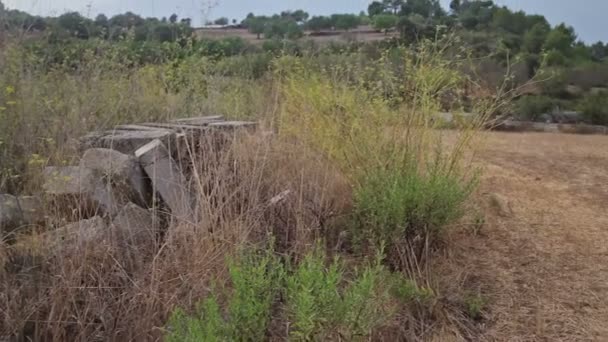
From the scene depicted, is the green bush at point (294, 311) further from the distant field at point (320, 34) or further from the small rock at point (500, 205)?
the distant field at point (320, 34)

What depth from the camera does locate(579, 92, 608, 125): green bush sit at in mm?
8453

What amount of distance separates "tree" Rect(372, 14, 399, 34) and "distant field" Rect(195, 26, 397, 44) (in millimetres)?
79

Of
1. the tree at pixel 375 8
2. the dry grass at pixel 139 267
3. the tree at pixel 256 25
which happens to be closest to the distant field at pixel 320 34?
the tree at pixel 256 25

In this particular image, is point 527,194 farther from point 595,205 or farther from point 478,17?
point 478,17

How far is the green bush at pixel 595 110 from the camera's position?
8.45 m

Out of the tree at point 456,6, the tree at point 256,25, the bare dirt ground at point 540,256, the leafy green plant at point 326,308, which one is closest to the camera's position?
the leafy green plant at point 326,308

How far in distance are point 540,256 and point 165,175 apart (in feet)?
6.59

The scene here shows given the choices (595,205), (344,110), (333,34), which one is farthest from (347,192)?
(333,34)

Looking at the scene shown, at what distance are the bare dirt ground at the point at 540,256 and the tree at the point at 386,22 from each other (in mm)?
1726

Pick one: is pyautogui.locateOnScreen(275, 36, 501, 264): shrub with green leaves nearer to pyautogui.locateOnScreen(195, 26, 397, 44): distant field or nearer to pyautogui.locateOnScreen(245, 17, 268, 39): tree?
pyautogui.locateOnScreen(195, 26, 397, 44): distant field

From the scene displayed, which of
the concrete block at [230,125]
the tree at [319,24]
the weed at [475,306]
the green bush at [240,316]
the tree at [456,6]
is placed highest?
the tree at [456,6]

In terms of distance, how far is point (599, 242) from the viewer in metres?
3.36

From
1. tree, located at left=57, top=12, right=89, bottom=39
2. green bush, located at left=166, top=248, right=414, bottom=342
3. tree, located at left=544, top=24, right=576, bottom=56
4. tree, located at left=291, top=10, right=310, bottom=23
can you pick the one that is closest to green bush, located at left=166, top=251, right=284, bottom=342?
green bush, located at left=166, top=248, right=414, bottom=342

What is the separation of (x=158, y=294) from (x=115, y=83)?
2421 mm
